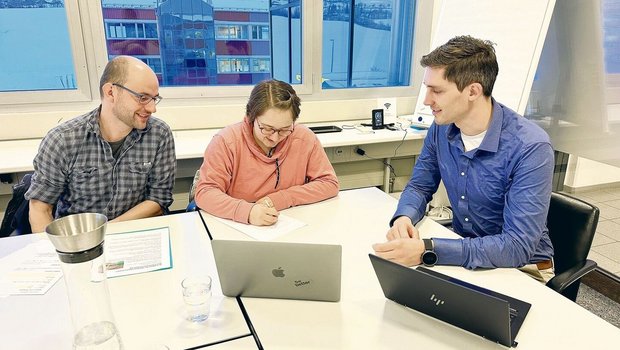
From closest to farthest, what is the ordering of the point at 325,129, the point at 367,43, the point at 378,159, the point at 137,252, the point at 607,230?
the point at 137,252, the point at 607,230, the point at 325,129, the point at 378,159, the point at 367,43

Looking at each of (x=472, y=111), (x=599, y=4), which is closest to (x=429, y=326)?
(x=472, y=111)

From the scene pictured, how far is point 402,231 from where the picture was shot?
4.59 ft

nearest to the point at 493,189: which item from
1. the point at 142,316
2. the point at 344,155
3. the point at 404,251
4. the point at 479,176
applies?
the point at 479,176

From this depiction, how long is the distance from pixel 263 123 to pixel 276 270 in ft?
2.44

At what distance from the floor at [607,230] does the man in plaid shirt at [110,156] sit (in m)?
2.32

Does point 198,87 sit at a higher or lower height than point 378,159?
higher

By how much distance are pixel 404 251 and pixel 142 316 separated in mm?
742

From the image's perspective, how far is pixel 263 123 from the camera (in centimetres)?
163

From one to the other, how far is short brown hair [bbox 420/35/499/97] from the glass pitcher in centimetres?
115

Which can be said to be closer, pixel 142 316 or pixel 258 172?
pixel 142 316

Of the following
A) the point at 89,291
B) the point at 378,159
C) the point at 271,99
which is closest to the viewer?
the point at 89,291

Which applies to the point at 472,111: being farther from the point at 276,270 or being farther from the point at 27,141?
the point at 27,141

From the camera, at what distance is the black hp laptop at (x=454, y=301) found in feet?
2.82

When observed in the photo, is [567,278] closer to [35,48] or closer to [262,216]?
[262,216]
